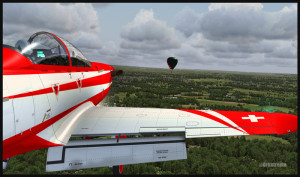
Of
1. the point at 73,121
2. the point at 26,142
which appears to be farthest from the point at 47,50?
the point at 26,142

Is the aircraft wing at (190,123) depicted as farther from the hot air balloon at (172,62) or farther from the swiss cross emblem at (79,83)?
the hot air balloon at (172,62)

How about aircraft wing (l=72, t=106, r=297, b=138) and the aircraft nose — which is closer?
the aircraft nose

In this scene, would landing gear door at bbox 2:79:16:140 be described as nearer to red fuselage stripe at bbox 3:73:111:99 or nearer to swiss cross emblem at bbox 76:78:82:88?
red fuselage stripe at bbox 3:73:111:99

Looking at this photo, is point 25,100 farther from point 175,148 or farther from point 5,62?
point 175,148

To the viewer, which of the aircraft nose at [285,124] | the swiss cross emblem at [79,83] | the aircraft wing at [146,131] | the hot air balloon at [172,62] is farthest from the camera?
the hot air balloon at [172,62]

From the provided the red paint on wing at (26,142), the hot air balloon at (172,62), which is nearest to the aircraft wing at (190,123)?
the red paint on wing at (26,142)

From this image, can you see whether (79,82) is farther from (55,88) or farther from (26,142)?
(26,142)

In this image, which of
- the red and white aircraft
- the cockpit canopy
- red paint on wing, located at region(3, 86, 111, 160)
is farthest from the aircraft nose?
the cockpit canopy
